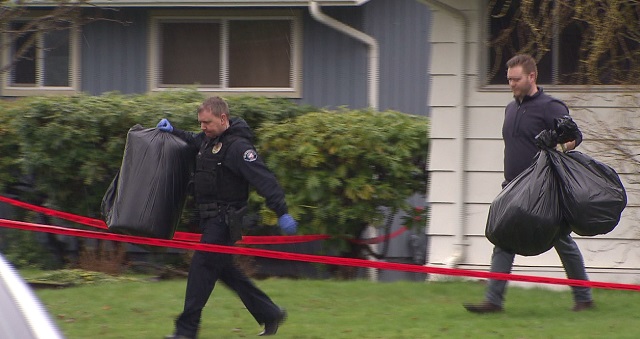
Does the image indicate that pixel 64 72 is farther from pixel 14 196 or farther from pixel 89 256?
pixel 89 256

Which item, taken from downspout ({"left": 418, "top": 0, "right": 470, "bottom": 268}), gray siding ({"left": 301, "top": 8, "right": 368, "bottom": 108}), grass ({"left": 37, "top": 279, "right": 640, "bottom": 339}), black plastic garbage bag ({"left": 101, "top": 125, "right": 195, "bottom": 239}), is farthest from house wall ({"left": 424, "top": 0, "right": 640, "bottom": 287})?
gray siding ({"left": 301, "top": 8, "right": 368, "bottom": 108})

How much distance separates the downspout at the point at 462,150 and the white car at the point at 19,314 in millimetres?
5778

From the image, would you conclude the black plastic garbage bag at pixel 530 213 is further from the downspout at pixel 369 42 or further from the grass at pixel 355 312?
the downspout at pixel 369 42

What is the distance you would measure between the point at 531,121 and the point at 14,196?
546 cm

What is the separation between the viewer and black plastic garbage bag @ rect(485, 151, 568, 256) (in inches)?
242

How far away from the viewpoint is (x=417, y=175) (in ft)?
30.7

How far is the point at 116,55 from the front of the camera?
464 inches

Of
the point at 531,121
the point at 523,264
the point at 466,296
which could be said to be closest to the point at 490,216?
the point at 531,121

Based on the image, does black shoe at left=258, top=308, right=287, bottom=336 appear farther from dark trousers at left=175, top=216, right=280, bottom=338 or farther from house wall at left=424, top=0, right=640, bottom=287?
house wall at left=424, top=0, right=640, bottom=287

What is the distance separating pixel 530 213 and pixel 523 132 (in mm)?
839

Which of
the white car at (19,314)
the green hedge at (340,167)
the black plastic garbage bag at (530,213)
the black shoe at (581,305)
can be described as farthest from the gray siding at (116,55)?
the white car at (19,314)

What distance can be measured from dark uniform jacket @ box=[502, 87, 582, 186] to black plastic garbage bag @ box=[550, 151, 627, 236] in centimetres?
47

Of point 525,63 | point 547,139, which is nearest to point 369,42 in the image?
point 525,63

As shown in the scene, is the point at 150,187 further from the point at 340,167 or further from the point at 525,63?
the point at 340,167
